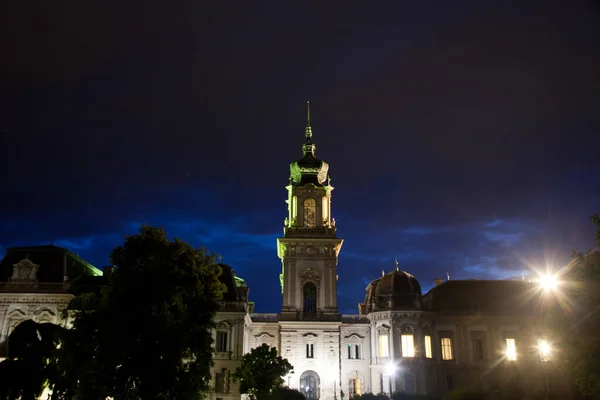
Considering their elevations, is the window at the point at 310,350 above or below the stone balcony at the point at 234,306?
below

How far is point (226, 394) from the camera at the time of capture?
4988 centimetres

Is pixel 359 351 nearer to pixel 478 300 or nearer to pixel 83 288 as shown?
pixel 478 300

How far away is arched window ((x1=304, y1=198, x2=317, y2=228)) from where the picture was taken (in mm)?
59525

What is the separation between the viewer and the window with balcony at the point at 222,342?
170ft

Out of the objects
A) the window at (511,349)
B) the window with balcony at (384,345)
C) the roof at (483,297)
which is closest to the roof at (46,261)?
the window with balcony at (384,345)

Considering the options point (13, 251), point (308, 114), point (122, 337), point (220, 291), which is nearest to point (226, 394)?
point (220, 291)

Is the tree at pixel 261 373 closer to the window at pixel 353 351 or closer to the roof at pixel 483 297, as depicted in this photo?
the window at pixel 353 351

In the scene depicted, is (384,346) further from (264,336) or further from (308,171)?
(308,171)

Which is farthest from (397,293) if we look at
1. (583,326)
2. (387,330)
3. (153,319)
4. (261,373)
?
(153,319)

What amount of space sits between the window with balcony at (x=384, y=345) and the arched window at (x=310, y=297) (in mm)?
7328

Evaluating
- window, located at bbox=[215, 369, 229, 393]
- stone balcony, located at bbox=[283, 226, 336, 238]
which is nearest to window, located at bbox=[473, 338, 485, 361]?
stone balcony, located at bbox=[283, 226, 336, 238]

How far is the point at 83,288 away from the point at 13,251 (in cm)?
1102

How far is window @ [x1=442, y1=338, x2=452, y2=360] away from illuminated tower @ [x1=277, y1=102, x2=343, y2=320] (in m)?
11.6

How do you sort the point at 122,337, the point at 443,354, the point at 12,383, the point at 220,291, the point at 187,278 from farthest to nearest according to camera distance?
the point at 443,354 → the point at 220,291 → the point at 187,278 → the point at 122,337 → the point at 12,383
